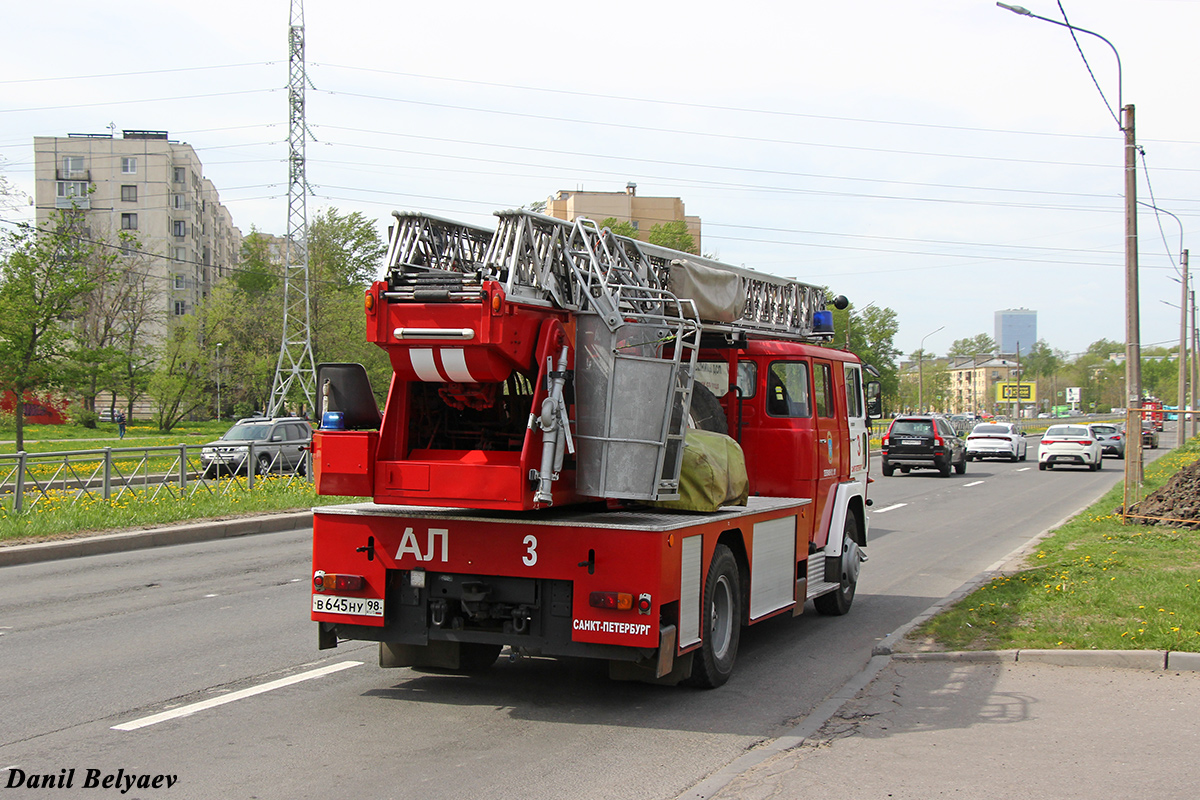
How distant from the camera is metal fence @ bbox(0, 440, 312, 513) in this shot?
15.6 meters

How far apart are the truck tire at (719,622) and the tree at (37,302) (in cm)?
2646

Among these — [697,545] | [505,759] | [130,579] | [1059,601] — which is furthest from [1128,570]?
[130,579]

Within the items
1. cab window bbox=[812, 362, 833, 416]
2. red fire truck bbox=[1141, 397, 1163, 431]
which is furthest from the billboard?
cab window bbox=[812, 362, 833, 416]

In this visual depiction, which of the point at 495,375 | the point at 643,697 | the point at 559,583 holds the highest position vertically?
the point at 495,375

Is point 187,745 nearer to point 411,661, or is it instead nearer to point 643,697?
point 411,661

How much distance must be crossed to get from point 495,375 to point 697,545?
1.74 metres

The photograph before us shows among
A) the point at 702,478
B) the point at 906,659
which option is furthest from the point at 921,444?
the point at 702,478

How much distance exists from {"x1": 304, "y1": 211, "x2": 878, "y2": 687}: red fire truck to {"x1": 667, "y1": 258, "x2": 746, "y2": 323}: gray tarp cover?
339 millimetres

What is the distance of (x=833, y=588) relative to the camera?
1012cm

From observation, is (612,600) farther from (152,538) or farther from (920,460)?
(920,460)

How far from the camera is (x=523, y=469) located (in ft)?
21.1

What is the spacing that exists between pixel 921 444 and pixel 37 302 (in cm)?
2583

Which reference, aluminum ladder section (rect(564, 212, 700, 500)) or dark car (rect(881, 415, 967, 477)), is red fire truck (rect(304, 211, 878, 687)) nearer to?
aluminum ladder section (rect(564, 212, 700, 500))

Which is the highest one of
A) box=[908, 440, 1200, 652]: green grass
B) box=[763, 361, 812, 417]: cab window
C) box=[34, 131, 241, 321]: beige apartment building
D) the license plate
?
box=[34, 131, 241, 321]: beige apartment building
